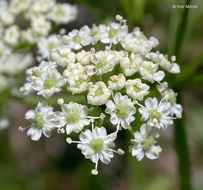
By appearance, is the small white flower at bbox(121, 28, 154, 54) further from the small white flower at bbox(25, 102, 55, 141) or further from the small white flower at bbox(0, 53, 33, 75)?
the small white flower at bbox(0, 53, 33, 75)

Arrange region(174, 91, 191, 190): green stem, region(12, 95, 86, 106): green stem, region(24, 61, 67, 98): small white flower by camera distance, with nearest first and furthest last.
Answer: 1. region(24, 61, 67, 98): small white flower
2. region(12, 95, 86, 106): green stem
3. region(174, 91, 191, 190): green stem

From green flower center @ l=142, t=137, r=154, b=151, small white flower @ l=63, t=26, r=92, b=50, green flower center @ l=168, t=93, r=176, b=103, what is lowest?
green flower center @ l=142, t=137, r=154, b=151

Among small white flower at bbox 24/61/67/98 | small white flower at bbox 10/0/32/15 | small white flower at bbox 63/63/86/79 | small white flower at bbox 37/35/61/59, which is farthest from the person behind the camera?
small white flower at bbox 10/0/32/15

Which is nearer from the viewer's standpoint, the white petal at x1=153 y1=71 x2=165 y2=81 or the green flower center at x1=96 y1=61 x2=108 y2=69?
the green flower center at x1=96 y1=61 x2=108 y2=69

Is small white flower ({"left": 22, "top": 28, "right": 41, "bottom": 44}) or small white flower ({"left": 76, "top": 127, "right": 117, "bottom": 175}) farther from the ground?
small white flower ({"left": 22, "top": 28, "right": 41, "bottom": 44})

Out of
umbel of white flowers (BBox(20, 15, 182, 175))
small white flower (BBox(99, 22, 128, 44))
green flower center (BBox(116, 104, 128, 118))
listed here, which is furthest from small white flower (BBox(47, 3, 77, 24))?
green flower center (BBox(116, 104, 128, 118))

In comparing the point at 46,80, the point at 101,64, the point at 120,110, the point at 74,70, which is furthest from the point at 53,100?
the point at 120,110

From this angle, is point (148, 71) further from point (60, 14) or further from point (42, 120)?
point (60, 14)

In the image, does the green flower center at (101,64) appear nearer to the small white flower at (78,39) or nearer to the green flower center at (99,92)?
the green flower center at (99,92)

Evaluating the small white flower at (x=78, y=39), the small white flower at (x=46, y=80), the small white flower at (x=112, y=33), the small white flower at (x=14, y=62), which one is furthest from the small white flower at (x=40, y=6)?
the small white flower at (x=46, y=80)
